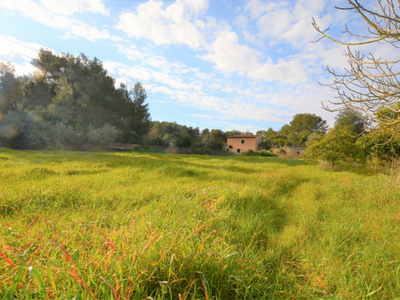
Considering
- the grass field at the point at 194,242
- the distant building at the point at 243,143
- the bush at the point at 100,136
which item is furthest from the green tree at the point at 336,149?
Result: the distant building at the point at 243,143

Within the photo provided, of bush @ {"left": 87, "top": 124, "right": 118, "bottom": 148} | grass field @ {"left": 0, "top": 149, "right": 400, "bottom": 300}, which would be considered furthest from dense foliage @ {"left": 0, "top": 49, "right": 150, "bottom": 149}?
grass field @ {"left": 0, "top": 149, "right": 400, "bottom": 300}

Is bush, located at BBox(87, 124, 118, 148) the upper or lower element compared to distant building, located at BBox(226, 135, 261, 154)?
lower

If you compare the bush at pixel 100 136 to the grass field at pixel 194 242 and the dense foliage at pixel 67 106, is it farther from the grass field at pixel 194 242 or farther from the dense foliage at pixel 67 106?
the grass field at pixel 194 242

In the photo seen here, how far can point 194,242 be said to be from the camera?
1748 millimetres

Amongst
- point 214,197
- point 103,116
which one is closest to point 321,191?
point 214,197

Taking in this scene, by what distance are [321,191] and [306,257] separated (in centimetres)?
328

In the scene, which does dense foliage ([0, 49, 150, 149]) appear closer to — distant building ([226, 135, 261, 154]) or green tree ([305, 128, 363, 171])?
distant building ([226, 135, 261, 154])

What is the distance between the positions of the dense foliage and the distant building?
15.4 meters

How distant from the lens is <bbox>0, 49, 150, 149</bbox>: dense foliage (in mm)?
15125

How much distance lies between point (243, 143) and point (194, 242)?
32.1 metres

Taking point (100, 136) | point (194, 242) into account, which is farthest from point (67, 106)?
point (194, 242)

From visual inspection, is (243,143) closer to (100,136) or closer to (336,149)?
(100,136)

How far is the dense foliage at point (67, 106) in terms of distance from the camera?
15.1m

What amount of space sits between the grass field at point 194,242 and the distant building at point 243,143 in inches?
1081
